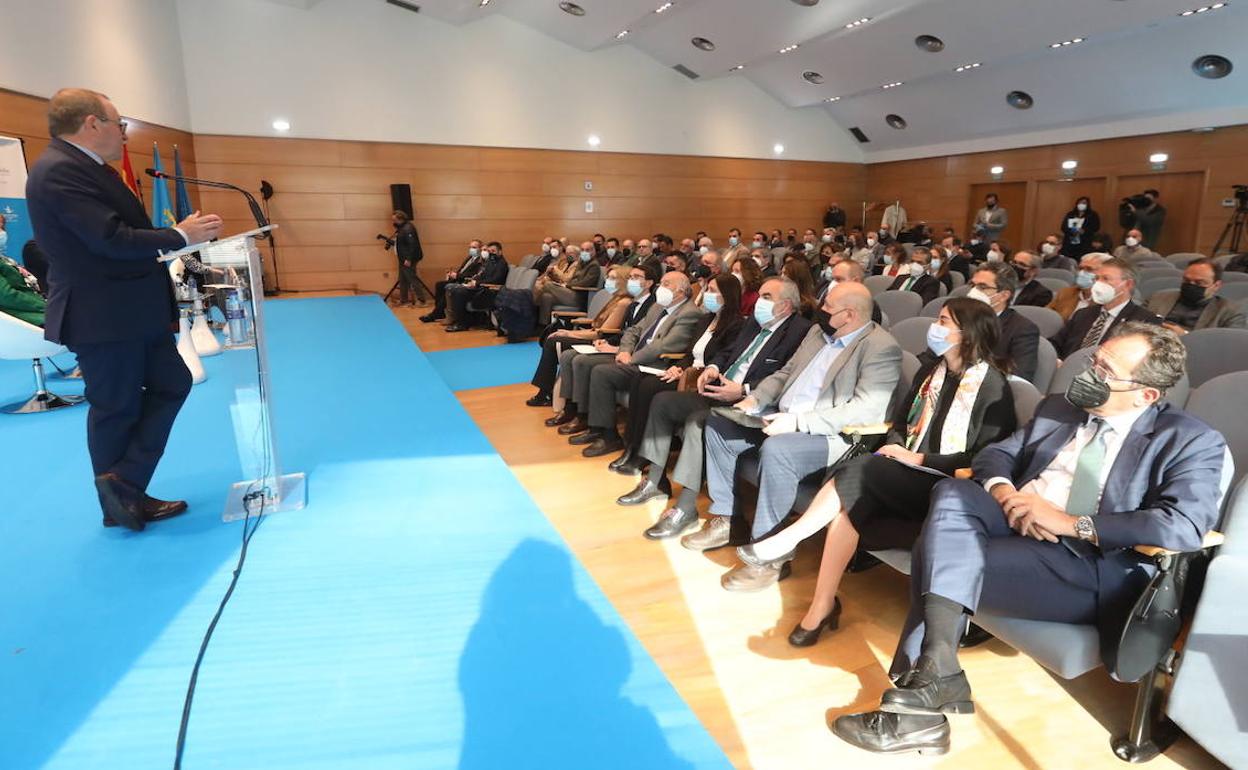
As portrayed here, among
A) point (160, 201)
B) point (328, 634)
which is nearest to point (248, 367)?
point (328, 634)

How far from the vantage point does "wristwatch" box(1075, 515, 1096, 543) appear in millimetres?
1616

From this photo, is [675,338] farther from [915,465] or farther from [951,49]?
[951,49]

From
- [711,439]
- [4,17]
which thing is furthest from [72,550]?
[4,17]

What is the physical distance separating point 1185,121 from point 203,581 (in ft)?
42.3

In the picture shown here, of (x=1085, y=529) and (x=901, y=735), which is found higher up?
(x=1085, y=529)

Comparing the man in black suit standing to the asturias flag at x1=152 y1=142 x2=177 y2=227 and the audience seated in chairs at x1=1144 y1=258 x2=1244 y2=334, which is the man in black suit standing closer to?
the audience seated in chairs at x1=1144 y1=258 x2=1244 y2=334

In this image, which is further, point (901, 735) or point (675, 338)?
point (675, 338)

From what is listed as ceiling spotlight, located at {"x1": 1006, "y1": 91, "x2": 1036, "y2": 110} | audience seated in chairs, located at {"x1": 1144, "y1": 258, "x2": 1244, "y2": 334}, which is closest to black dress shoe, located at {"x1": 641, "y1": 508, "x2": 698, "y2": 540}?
audience seated in chairs, located at {"x1": 1144, "y1": 258, "x2": 1244, "y2": 334}

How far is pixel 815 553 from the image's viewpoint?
2.75m

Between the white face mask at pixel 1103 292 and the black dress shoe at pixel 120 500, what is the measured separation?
463 centimetres

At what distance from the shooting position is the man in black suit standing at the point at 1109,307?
348 cm

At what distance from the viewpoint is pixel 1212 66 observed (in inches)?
332

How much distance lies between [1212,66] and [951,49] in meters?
3.12

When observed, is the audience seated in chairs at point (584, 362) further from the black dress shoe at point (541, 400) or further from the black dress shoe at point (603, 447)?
the black dress shoe at point (603, 447)
